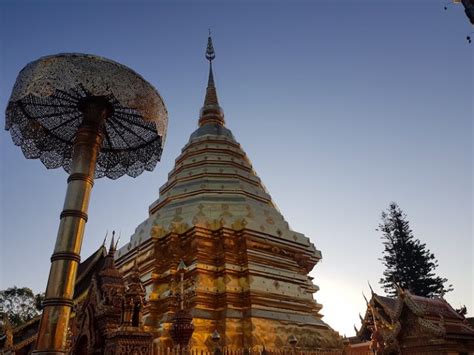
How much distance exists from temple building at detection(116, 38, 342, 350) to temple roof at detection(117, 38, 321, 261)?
45 millimetres

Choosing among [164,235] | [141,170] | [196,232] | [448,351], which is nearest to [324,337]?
[448,351]

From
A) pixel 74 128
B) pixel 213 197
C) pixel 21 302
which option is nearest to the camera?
pixel 74 128

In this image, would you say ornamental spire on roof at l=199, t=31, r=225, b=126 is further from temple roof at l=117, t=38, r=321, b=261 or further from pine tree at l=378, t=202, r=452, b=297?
pine tree at l=378, t=202, r=452, b=297

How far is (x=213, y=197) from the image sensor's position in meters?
16.0

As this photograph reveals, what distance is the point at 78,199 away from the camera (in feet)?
20.9

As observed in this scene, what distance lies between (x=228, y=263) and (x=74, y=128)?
7398mm

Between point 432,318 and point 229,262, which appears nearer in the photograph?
point 432,318

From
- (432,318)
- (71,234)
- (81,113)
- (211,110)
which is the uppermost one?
(211,110)

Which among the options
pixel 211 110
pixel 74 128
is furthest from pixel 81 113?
pixel 211 110

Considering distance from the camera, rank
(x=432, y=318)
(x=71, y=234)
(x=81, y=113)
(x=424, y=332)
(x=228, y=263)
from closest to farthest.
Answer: (x=71, y=234) < (x=81, y=113) < (x=424, y=332) < (x=432, y=318) < (x=228, y=263)

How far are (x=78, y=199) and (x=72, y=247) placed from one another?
0.78 metres

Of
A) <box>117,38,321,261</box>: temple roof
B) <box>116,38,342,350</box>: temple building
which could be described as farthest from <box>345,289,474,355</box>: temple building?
<box>117,38,321,261</box>: temple roof

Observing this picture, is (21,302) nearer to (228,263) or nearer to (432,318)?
(228,263)

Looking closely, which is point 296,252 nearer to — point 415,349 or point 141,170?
point 415,349
